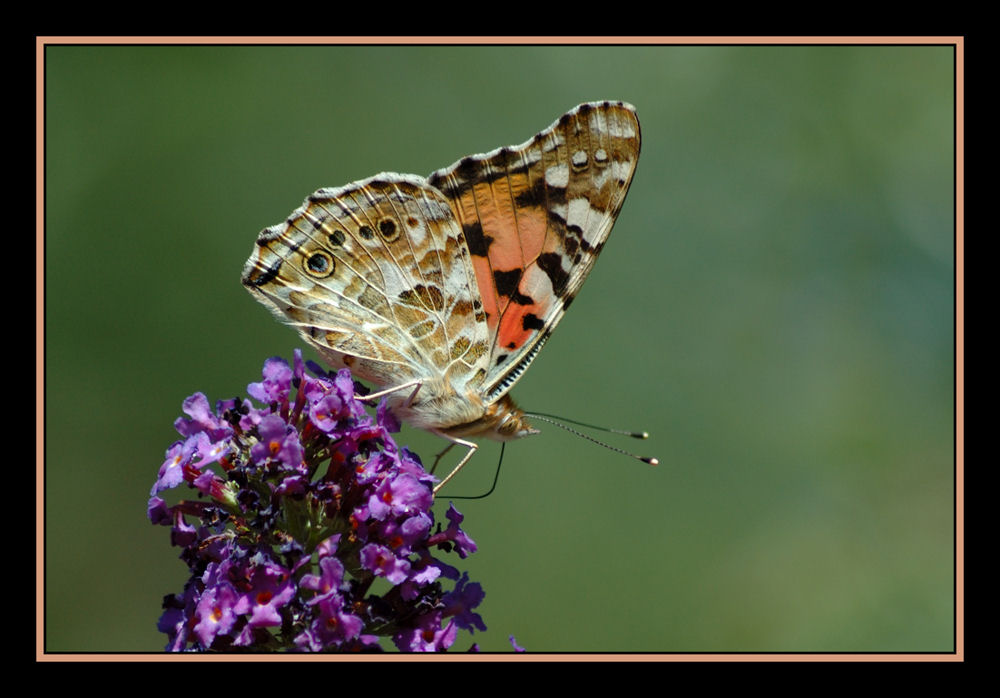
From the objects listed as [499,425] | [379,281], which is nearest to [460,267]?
[379,281]

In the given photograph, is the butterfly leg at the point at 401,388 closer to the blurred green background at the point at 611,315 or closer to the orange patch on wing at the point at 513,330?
the orange patch on wing at the point at 513,330

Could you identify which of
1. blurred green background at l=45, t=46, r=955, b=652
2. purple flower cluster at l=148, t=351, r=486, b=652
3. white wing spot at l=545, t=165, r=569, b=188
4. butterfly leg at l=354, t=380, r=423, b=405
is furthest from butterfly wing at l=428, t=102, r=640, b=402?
blurred green background at l=45, t=46, r=955, b=652

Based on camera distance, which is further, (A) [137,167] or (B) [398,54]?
(B) [398,54]

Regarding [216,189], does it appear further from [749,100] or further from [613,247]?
[749,100]

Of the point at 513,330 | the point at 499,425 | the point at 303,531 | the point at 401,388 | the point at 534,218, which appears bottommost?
the point at 303,531

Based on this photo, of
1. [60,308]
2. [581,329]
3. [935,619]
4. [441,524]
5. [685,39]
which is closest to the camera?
[441,524]

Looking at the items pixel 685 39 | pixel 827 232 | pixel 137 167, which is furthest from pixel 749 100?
pixel 137 167

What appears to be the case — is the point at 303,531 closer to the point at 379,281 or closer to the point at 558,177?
the point at 379,281
